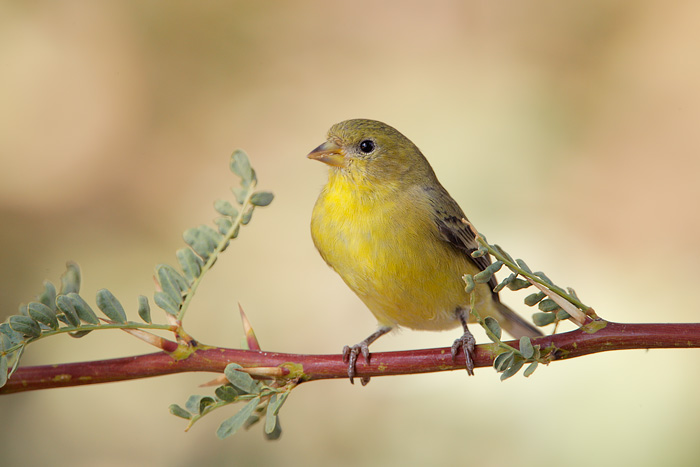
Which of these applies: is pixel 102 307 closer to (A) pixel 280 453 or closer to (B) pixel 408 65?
(A) pixel 280 453

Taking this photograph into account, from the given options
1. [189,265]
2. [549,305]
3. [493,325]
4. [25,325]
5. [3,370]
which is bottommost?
[3,370]

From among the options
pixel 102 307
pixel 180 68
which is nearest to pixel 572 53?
pixel 180 68

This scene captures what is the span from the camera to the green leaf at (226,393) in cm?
182

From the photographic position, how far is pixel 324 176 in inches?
163

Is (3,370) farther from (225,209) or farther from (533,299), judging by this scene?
(533,299)

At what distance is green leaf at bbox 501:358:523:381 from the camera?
1.73m

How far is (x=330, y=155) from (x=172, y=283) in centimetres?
156

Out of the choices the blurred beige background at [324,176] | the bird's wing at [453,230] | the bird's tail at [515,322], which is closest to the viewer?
the bird's wing at [453,230]

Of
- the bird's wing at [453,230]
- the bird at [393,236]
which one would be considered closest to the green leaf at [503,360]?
the bird at [393,236]

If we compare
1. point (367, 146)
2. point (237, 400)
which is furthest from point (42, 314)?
point (367, 146)

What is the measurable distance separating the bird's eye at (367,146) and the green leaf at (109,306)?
5.97 feet

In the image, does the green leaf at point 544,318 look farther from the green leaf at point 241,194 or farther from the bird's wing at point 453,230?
the bird's wing at point 453,230

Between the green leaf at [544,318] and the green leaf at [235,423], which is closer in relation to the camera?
the green leaf at [235,423]

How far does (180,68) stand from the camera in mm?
5379
